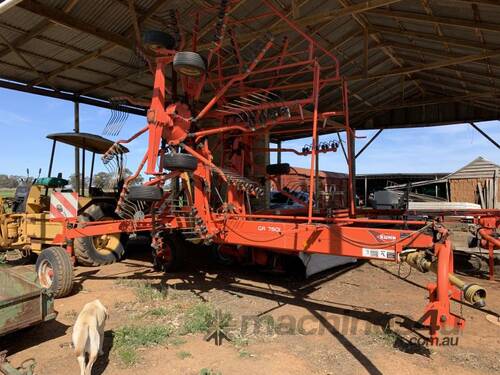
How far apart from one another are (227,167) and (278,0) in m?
3.71

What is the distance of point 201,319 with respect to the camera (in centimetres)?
464

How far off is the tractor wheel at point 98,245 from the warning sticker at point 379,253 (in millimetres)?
5243

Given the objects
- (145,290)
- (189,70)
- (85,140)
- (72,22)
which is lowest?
(145,290)

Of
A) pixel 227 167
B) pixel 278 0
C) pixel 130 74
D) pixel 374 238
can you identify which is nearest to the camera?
pixel 374 238

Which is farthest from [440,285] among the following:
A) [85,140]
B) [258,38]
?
[85,140]

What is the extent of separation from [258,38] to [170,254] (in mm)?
4972

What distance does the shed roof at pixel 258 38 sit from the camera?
7.62 meters

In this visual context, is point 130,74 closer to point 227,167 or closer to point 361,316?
point 227,167

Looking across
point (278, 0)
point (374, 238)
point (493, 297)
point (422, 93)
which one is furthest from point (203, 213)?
point (422, 93)

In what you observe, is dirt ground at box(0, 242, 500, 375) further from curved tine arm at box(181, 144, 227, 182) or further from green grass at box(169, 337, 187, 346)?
curved tine arm at box(181, 144, 227, 182)

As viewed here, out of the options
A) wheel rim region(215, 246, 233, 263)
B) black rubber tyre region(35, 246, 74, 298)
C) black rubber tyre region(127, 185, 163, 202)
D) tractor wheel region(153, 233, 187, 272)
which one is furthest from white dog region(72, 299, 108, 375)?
wheel rim region(215, 246, 233, 263)

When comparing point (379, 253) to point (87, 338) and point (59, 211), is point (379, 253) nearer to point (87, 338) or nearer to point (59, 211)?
point (87, 338)

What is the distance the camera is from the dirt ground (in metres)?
3.61

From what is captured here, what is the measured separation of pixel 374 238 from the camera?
4164 mm
